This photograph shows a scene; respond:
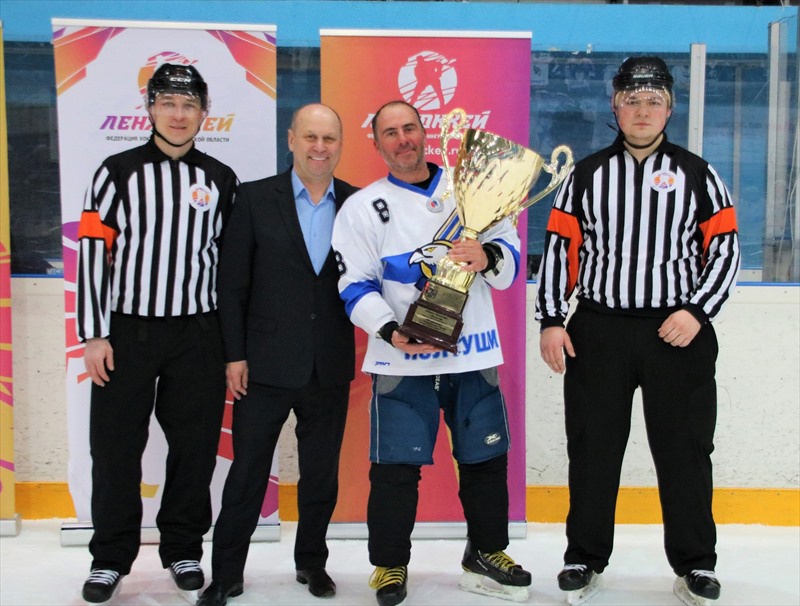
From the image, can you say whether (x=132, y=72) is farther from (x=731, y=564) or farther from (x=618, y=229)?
(x=731, y=564)

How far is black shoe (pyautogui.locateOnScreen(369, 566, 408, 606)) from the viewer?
2.63 meters

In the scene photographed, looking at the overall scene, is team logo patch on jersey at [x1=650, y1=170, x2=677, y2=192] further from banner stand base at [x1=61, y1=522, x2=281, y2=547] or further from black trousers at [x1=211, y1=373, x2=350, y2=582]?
banner stand base at [x1=61, y1=522, x2=281, y2=547]

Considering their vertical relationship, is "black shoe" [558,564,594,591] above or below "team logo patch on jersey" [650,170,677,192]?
below

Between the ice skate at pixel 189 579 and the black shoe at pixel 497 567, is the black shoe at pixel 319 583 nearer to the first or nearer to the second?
the ice skate at pixel 189 579

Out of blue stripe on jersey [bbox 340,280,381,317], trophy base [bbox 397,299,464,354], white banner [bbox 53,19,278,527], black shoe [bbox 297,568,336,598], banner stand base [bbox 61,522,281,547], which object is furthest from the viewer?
banner stand base [bbox 61,522,281,547]

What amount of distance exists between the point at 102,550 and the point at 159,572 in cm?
39

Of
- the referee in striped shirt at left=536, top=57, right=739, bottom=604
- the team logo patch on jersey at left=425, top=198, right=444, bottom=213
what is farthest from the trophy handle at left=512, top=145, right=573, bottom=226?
the team logo patch on jersey at left=425, top=198, right=444, bottom=213

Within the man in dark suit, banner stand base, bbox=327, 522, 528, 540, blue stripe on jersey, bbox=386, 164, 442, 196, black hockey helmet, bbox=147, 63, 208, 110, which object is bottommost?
banner stand base, bbox=327, 522, 528, 540

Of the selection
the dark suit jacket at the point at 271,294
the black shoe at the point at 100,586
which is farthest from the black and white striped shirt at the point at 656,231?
the black shoe at the point at 100,586

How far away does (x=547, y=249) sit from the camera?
275 cm

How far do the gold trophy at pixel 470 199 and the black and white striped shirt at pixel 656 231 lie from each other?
17 cm

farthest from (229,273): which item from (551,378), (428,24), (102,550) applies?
(428,24)

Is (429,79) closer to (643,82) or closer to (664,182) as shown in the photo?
(643,82)

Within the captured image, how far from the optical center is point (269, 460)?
275cm
